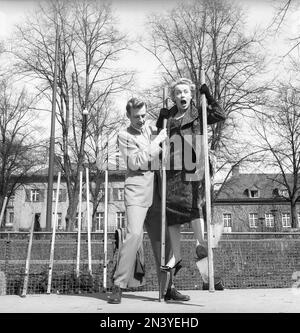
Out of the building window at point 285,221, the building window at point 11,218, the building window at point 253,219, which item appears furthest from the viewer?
the building window at point 11,218

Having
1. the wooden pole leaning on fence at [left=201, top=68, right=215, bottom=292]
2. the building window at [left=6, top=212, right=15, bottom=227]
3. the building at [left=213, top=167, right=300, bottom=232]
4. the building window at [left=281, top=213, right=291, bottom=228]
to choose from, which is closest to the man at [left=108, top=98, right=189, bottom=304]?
the wooden pole leaning on fence at [left=201, top=68, right=215, bottom=292]

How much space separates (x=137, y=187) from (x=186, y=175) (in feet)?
1.30

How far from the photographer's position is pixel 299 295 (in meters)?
2.96

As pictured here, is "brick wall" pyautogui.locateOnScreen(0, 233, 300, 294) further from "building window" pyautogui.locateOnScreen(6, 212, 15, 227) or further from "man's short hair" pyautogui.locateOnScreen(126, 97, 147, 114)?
"building window" pyautogui.locateOnScreen(6, 212, 15, 227)

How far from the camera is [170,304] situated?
2631 mm

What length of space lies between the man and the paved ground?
16 cm

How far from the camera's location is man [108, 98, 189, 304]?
284 cm

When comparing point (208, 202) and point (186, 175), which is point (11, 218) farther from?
point (208, 202)

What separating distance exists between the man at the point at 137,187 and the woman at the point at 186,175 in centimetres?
14

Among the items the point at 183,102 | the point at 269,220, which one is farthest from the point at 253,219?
the point at 183,102

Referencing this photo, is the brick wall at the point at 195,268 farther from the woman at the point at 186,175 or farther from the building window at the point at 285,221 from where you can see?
the building window at the point at 285,221

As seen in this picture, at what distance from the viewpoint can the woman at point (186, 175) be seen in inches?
121

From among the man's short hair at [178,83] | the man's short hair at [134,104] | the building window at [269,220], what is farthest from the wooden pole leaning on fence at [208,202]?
→ the building window at [269,220]
